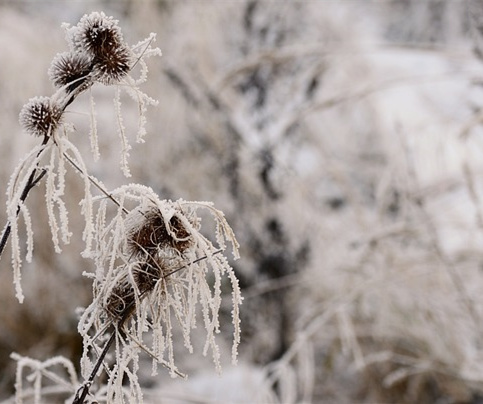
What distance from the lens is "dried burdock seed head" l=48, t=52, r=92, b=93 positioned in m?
0.41

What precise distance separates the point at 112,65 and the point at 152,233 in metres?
0.11

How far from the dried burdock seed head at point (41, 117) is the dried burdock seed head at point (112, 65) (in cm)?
3

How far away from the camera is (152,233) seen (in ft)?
1.42

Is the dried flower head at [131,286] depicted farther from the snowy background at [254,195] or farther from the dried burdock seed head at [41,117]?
the snowy background at [254,195]

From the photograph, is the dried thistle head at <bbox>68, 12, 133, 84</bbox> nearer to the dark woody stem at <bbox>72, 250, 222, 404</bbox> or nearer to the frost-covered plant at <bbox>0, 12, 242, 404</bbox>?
the frost-covered plant at <bbox>0, 12, 242, 404</bbox>

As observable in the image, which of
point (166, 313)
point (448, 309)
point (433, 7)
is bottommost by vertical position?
point (166, 313)

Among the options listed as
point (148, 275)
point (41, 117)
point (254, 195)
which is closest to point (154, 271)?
point (148, 275)

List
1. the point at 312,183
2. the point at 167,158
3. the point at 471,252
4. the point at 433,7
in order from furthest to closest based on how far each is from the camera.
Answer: the point at 433,7 < the point at 312,183 < the point at 167,158 < the point at 471,252

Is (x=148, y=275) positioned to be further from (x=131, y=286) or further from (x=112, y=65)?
(x=112, y=65)

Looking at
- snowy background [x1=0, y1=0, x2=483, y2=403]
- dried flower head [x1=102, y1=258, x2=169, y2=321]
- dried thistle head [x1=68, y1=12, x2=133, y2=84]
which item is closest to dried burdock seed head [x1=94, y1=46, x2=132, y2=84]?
dried thistle head [x1=68, y1=12, x2=133, y2=84]

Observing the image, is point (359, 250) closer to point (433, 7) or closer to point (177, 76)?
point (177, 76)

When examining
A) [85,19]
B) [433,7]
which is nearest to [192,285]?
[85,19]

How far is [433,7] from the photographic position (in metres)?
6.57

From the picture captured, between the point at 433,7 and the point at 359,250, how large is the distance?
5390 mm
